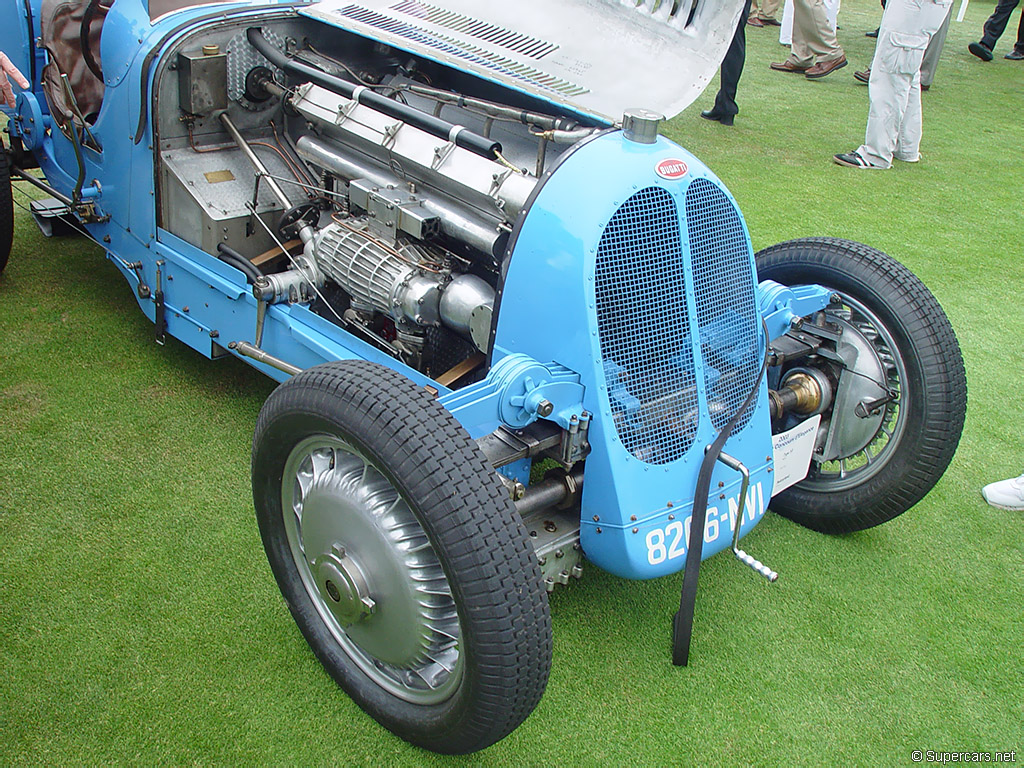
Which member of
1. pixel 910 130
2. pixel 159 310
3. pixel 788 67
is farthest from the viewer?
pixel 788 67

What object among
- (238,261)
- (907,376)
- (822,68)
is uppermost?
(907,376)

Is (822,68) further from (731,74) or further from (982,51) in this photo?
(982,51)

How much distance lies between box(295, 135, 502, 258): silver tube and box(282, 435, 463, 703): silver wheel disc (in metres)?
0.83

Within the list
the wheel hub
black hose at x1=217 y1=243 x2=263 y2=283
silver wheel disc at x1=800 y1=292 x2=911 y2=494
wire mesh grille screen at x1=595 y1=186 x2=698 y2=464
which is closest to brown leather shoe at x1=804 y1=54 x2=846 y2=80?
silver wheel disc at x1=800 y1=292 x2=911 y2=494

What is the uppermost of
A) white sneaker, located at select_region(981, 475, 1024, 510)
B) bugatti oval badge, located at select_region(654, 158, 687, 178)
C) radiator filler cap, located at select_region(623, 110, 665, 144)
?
radiator filler cap, located at select_region(623, 110, 665, 144)

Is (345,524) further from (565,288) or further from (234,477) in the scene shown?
(234,477)

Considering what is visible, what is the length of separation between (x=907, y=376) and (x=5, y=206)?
12.5ft

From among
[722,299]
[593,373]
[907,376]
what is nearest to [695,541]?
[593,373]

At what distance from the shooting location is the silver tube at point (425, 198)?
266 cm

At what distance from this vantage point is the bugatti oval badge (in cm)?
237

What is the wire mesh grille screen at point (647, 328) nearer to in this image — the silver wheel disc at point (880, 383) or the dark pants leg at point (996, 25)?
the silver wheel disc at point (880, 383)

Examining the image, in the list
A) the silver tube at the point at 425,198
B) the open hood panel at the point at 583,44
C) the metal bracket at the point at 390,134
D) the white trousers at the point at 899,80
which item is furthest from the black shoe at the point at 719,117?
the metal bracket at the point at 390,134

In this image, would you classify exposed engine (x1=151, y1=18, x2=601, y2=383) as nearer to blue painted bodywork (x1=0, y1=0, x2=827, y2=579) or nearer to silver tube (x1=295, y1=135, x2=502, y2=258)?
silver tube (x1=295, y1=135, x2=502, y2=258)

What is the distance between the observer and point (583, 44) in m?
2.91
